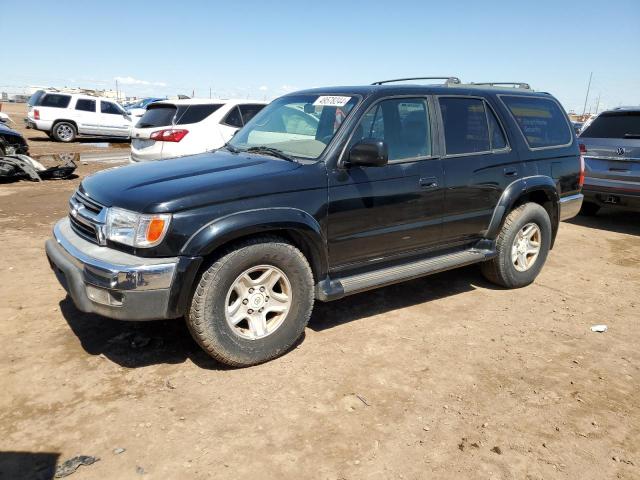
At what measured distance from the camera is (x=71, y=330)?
3.74 metres

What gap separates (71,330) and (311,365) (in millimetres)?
1864

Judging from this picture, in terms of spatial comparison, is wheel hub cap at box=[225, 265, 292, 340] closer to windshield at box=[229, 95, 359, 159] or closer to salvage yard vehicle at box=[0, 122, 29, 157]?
windshield at box=[229, 95, 359, 159]

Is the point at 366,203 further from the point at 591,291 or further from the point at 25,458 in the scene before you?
the point at 591,291

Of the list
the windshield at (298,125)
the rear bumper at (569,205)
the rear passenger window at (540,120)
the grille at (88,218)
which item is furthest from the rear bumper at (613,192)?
the grille at (88,218)

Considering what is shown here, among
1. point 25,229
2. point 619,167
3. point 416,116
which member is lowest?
point 25,229

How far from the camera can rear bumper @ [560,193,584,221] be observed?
5.22 m

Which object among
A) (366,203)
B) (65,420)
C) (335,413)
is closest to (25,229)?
(65,420)

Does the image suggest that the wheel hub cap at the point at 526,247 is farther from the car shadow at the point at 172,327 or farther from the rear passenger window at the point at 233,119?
the rear passenger window at the point at 233,119

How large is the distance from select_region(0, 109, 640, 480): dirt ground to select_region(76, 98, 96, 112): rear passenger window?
53.4ft

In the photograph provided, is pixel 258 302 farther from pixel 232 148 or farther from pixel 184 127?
pixel 184 127

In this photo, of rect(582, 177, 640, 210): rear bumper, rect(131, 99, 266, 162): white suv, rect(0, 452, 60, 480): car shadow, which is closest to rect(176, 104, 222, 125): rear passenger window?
rect(131, 99, 266, 162): white suv

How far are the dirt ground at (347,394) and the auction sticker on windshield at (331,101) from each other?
174 cm

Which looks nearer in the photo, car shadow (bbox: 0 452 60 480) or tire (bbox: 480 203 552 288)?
car shadow (bbox: 0 452 60 480)

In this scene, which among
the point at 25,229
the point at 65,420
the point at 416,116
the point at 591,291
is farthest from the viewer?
the point at 25,229
